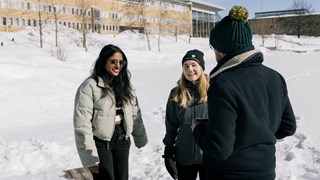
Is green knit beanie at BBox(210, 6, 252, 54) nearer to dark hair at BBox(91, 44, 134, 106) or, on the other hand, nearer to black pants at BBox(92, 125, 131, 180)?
dark hair at BBox(91, 44, 134, 106)

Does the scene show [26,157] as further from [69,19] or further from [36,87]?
[69,19]

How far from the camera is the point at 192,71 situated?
354cm

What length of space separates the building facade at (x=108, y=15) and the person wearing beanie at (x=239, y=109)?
40073 millimetres

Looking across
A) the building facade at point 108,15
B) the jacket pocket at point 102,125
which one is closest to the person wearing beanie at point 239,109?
the jacket pocket at point 102,125

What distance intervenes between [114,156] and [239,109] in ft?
6.82

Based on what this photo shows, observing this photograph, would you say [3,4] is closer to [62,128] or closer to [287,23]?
[62,128]

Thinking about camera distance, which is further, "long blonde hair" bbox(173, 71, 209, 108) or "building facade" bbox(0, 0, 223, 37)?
"building facade" bbox(0, 0, 223, 37)

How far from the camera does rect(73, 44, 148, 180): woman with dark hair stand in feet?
10.8

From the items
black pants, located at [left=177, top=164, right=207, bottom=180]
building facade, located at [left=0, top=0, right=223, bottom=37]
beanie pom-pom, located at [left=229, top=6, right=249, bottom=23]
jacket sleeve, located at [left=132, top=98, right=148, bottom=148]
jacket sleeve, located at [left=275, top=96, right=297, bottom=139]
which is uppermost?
building facade, located at [left=0, top=0, right=223, bottom=37]

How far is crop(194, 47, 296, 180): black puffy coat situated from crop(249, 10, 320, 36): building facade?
92097mm

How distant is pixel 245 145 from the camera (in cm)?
202

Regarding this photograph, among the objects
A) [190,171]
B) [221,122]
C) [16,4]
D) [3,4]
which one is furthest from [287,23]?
[221,122]

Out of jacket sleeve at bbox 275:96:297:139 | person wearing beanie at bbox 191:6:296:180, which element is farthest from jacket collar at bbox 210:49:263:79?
jacket sleeve at bbox 275:96:297:139

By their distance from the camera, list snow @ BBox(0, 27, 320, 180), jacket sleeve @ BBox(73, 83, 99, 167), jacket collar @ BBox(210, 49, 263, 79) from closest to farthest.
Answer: jacket collar @ BBox(210, 49, 263, 79), jacket sleeve @ BBox(73, 83, 99, 167), snow @ BBox(0, 27, 320, 180)
